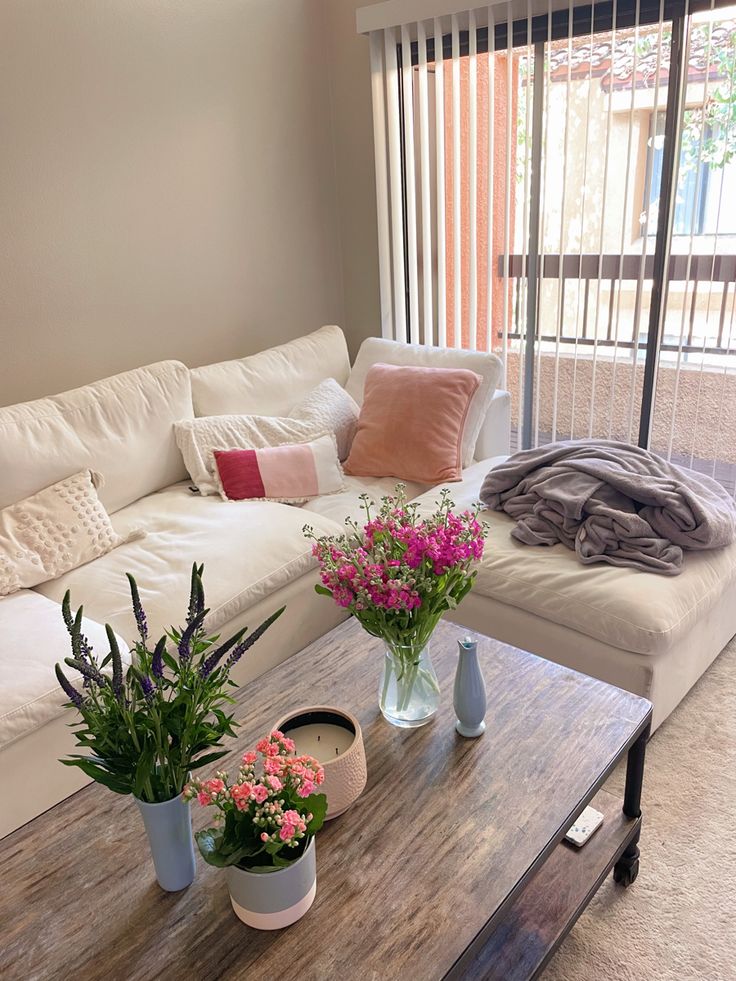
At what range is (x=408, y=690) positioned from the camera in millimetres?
1484

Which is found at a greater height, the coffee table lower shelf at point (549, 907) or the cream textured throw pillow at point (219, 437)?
the cream textured throw pillow at point (219, 437)

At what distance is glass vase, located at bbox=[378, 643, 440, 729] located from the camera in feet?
4.78

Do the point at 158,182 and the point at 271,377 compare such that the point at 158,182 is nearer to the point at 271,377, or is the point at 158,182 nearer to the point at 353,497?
the point at 271,377

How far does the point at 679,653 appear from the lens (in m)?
2.05

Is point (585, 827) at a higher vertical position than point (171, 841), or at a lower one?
lower

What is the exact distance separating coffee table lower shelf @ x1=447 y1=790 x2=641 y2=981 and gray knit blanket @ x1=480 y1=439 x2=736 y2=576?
0.77 m

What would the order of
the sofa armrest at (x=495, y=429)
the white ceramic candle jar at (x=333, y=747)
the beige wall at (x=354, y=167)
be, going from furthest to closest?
the beige wall at (x=354, y=167)
the sofa armrest at (x=495, y=429)
the white ceramic candle jar at (x=333, y=747)

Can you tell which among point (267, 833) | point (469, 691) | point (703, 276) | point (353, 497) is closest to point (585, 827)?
point (469, 691)

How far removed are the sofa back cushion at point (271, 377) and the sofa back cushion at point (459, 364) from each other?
0.17 m

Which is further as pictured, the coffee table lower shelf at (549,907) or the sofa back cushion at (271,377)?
the sofa back cushion at (271,377)

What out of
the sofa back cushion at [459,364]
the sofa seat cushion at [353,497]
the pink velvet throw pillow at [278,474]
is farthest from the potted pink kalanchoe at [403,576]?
the sofa back cushion at [459,364]

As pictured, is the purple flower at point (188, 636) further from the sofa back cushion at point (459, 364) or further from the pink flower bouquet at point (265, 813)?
the sofa back cushion at point (459, 364)

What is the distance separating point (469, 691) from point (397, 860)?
0.34m

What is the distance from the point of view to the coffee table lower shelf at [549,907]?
1328mm
